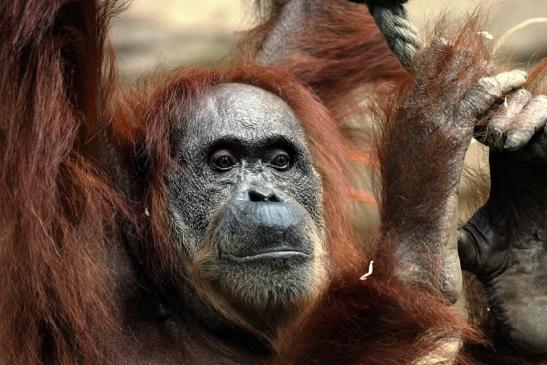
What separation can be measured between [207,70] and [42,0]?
→ 0.99m

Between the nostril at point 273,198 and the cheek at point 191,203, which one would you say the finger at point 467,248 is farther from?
the cheek at point 191,203

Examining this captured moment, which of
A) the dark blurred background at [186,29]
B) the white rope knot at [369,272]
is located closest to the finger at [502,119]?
the white rope knot at [369,272]

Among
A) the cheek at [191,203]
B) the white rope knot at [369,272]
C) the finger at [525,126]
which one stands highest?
the finger at [525,126]

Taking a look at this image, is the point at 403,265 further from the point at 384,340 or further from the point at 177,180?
the point at 177,180

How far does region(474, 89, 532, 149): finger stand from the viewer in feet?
11.0

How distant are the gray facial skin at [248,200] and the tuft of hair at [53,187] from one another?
37 cm

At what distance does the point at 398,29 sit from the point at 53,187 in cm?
125

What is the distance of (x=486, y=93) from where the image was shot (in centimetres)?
341

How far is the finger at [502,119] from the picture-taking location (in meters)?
3.35

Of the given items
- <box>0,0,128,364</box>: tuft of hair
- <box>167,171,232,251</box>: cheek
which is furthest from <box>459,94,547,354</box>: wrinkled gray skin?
<box>0,0,128,364</box>: tuft of hair

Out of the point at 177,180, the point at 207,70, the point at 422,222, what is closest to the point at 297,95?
the point at 207,70

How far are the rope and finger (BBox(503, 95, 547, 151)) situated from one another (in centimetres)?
42

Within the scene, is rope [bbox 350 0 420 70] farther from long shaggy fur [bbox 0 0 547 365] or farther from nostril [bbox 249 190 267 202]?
nostril [bbox 249 190 267 202]

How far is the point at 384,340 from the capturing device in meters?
3.59
